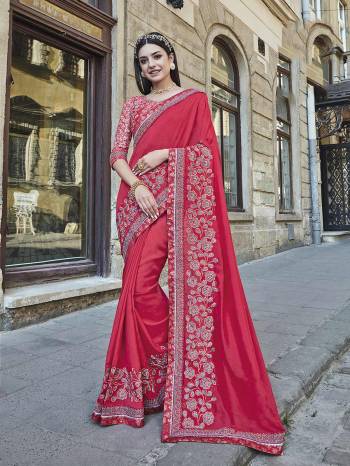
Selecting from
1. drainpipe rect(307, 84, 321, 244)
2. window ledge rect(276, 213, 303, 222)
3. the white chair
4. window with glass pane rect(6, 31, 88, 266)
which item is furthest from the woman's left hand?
drainpipe rect(307, 84, 321, 244)

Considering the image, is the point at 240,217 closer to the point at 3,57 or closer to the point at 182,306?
the point at 3,57

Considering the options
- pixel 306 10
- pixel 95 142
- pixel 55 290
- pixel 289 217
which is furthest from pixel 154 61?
pixel 306 10

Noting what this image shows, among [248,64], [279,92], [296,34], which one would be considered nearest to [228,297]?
[248,64]

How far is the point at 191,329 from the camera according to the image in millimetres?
1872

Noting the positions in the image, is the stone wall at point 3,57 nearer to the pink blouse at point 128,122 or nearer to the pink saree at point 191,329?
the pink blouse at point 128,122

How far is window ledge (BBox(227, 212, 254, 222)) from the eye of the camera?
7578mm

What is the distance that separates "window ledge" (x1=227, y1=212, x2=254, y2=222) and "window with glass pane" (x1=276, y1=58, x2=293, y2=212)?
7.47ft

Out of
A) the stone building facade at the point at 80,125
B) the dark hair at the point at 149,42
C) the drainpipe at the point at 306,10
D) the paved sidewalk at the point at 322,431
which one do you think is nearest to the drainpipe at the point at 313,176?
the drainpipe at the point at 306,10

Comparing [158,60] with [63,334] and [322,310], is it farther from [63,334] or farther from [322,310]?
[322,310]

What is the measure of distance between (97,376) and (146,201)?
128 centimetres

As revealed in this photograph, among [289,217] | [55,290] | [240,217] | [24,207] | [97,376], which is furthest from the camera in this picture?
[289,217]

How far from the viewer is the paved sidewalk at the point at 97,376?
1.68 metres

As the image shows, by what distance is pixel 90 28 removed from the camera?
493 cm

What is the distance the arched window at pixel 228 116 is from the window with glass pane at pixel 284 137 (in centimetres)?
212
